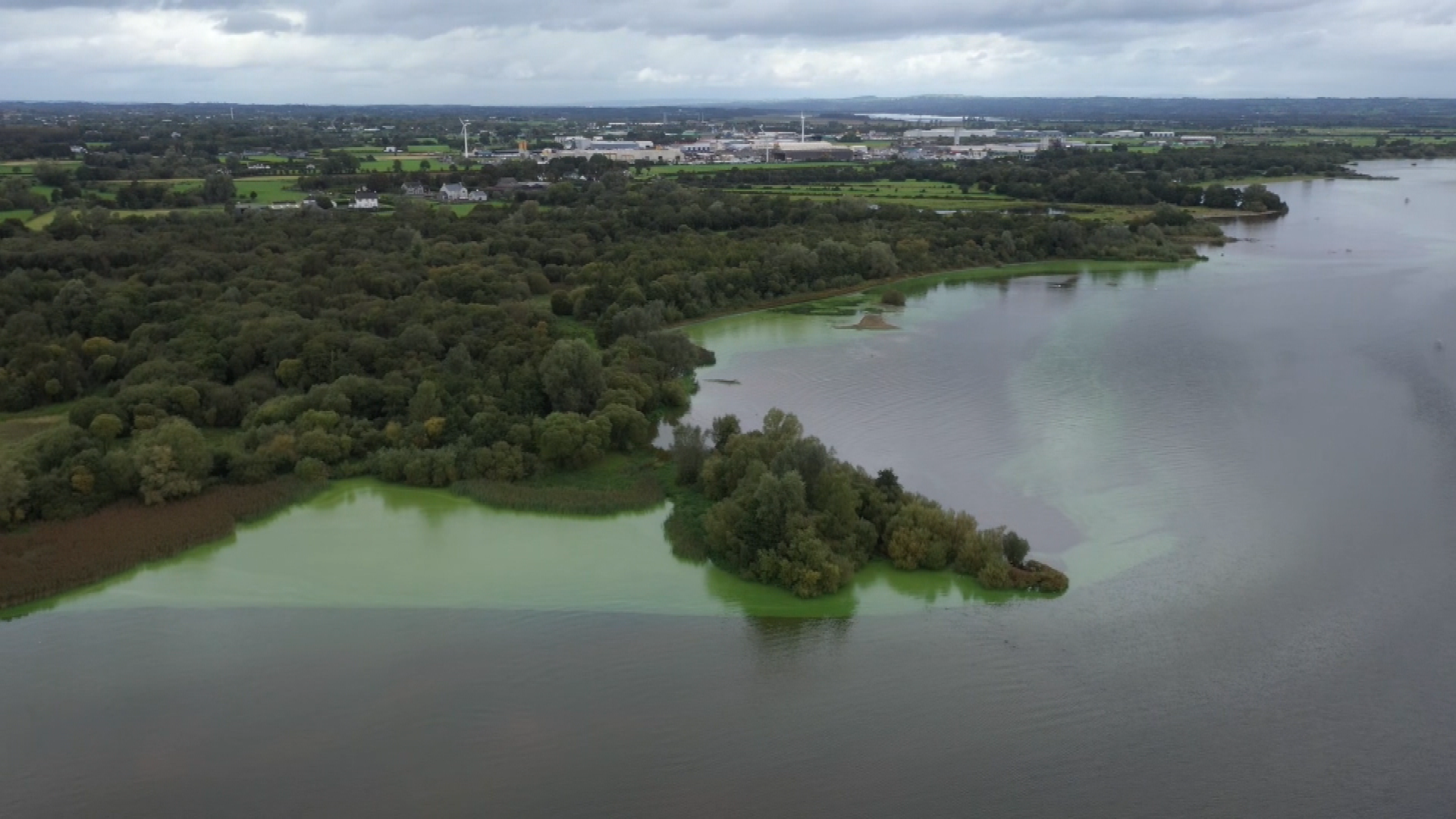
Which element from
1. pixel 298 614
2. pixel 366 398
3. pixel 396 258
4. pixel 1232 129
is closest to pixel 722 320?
pixel 396 258

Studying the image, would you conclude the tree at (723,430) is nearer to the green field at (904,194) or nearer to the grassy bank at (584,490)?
the grassy bank at (584,490)

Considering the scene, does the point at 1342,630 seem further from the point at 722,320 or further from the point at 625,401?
the point at 722,320

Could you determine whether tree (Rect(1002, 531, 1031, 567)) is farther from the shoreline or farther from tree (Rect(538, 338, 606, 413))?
the shoreline

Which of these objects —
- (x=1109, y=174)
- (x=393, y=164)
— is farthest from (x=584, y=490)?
(x=393, y=164)

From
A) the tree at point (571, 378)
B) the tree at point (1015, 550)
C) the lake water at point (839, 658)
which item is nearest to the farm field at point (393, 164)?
the tree at point (571, 378)

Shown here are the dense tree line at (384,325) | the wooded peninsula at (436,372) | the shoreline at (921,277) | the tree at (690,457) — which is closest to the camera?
the wooded peninsula at (436,372)

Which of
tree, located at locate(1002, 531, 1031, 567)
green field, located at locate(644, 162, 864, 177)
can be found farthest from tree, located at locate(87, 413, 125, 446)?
green field, located at locate(644, 162, 864, 177)

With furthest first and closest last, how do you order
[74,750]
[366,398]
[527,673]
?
[366,398], [527,673], [74,750]
